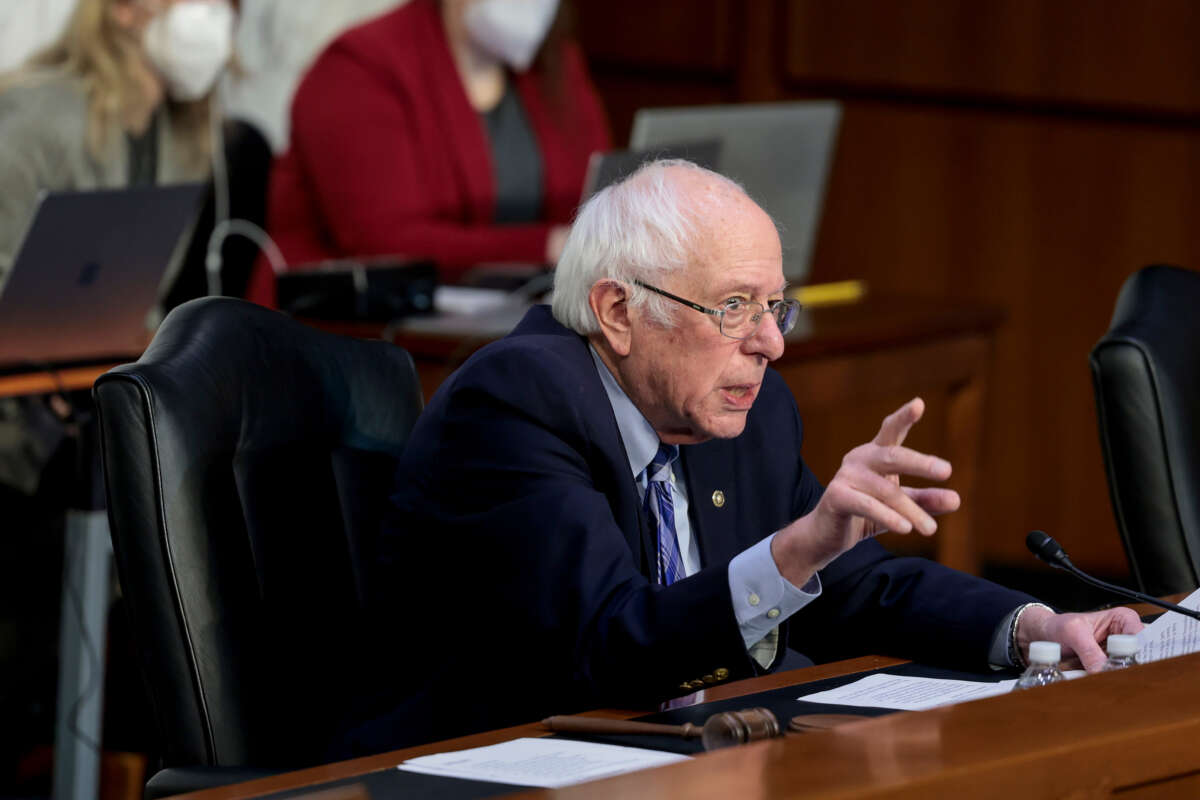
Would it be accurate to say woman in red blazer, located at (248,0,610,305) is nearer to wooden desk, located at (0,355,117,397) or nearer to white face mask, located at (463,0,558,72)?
white face mask, located at (463,0,558,72)

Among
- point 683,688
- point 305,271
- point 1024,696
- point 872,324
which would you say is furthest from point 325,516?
point 872,324

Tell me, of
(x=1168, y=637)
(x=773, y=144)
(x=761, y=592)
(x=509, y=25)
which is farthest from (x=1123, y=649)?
(x=509, y=25)

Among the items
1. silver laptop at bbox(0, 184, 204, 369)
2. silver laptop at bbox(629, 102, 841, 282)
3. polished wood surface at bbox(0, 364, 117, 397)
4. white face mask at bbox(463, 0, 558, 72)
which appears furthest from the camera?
white face mask at bbox(463, 0, 558, 72)

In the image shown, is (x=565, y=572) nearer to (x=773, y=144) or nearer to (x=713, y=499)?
(x=713, y=499)

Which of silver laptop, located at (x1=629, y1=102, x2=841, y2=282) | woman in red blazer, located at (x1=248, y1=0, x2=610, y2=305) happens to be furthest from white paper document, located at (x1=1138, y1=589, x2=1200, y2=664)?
woman in red blazer, located at (x1=248, y1=0, x2=610, y2=305)

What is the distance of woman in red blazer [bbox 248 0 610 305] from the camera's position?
3.83 meters

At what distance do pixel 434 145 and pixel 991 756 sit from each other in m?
3.04

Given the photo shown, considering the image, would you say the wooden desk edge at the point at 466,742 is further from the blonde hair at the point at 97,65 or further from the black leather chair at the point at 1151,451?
the blonde hair at the point at 97,65

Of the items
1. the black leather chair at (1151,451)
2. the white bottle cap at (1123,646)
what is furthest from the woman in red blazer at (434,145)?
the white bottle cap at (1123,646)

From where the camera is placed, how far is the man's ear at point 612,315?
5.84 feet

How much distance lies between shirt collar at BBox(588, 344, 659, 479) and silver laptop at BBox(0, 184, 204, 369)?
3.68 feet

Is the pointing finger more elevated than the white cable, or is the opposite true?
the white cable

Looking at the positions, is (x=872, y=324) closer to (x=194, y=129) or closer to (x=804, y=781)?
(x=194, y=129)

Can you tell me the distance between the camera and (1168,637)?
1.61 meters
